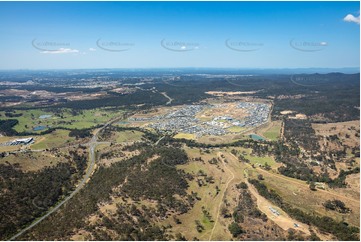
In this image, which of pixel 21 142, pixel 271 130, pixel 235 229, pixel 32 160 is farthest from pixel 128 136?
pixel 235 229

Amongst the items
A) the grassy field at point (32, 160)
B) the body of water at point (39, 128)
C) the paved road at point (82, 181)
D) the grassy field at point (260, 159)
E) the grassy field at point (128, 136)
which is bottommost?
the paved road at point (82, 181)

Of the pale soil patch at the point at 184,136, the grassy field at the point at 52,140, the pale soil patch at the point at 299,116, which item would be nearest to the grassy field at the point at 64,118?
the grassy field at the point at 52,140

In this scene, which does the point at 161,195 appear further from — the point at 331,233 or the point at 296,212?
the point at 331,233

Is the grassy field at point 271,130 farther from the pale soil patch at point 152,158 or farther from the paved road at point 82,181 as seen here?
the paved road at point 82,181

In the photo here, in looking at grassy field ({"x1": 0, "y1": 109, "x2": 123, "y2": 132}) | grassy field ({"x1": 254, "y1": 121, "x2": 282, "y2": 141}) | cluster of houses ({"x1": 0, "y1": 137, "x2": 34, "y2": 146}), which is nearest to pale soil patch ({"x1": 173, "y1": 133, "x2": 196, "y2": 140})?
grassy field ({"x1": 254, "y1": 121, "x2": 282, "y2": 141})

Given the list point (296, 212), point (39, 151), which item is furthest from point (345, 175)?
point (39, 151)

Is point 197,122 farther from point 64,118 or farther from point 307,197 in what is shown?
point 307,197
